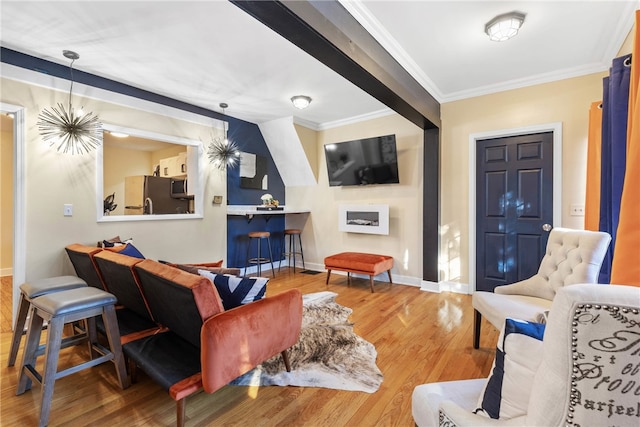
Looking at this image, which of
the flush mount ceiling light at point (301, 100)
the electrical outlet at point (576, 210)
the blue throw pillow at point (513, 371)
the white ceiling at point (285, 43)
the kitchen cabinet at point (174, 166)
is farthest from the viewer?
the kitchen cabinet at point (174, 166)

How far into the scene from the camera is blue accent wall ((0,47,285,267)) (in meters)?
3.24

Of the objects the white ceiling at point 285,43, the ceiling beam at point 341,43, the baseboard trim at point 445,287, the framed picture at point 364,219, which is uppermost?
the white ceiling at point 285,43

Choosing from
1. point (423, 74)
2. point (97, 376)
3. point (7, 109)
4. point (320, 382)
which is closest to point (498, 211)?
point (423, 74)

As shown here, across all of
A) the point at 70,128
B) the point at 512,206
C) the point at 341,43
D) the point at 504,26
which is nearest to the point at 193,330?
the point at 341,43

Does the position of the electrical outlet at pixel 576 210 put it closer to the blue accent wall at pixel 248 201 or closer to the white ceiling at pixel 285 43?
the white ceiling at pixel 285 43

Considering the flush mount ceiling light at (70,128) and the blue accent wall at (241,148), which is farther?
the blue accent wall at (241,148)

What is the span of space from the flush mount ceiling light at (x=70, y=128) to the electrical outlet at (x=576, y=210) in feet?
17.8

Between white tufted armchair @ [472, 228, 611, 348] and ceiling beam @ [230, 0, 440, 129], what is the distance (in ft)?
6.35

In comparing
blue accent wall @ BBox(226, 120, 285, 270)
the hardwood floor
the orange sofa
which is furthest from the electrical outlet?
blue accent wall @ BBox(226, 120, 285, 270)

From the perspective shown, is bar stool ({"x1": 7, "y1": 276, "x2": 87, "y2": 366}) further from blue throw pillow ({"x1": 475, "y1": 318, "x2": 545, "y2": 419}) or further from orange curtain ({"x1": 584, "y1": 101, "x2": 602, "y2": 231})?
orange curtain ({"x1": 584, "y1": 101, "x2": 602, "y2": 231})

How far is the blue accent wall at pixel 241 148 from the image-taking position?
324cm

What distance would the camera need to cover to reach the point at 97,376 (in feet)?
Result: 6.84

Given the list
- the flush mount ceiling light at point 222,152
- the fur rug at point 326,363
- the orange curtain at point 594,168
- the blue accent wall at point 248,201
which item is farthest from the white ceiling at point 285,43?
the fur rug at point 326,363

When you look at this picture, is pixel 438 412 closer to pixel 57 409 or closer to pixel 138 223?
pixel 57 409
